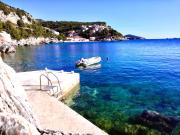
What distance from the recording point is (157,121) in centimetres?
1923

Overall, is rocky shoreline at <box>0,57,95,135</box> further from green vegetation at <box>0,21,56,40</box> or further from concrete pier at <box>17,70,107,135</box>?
green vegetation at <box>0,21,56,40</box>

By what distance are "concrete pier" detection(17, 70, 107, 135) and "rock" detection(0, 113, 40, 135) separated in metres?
2.18

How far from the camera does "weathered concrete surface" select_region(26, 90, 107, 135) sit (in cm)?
1414

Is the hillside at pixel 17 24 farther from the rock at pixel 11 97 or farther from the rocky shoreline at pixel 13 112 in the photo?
the rocky shoreline at pixel 13 112

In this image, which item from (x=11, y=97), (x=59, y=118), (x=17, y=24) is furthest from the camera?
(x=17, y=24)

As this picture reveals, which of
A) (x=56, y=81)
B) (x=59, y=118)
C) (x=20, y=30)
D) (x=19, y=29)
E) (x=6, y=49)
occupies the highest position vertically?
(x=19, y=29)

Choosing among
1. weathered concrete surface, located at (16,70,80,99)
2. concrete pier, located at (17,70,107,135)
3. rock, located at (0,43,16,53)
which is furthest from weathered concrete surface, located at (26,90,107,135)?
rock, located at (0,43,16,53)

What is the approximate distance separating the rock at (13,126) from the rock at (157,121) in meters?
12.8

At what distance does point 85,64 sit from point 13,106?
144 feet

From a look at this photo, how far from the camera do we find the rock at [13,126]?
7367 millimetres

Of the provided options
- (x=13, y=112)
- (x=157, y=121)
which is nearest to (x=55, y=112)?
(x=157, y=121)

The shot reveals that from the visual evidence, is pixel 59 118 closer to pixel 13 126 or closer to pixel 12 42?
pixel 13 126

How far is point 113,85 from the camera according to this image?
34.1m

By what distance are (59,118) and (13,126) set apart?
8.55 metres
